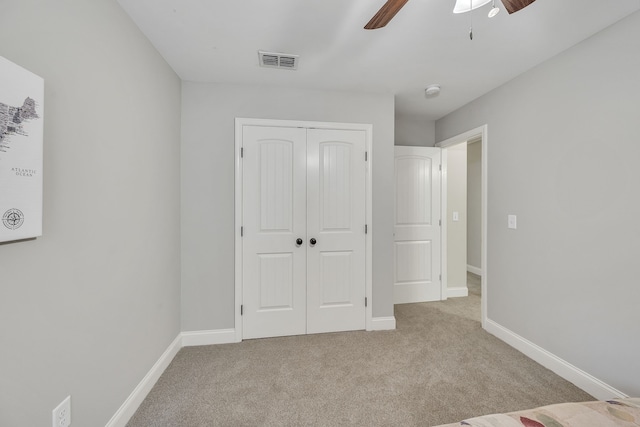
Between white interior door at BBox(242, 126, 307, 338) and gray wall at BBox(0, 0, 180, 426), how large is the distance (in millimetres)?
739

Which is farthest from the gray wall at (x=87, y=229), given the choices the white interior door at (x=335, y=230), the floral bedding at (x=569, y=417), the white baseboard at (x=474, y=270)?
the white baseboard at (x=474, y=270)

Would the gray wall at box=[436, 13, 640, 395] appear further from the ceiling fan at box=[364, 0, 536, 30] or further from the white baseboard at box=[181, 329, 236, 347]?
the white baseboard at box=[181, 329, 236, 347]

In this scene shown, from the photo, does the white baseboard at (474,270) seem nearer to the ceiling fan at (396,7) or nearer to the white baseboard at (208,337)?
the white baseboard at (208,337)

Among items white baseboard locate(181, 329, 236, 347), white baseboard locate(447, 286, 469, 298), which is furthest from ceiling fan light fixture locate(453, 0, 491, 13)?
white baseboard locate(447, 286, 469, 298)

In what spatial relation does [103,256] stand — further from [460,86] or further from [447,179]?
[447,179]

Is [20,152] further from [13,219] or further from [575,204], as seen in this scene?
[575,204]

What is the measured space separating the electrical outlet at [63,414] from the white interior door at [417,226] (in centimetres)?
307

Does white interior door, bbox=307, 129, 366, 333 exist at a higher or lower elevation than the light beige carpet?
higher

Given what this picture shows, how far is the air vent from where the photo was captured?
1.96 m

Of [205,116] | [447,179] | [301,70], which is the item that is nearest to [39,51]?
[205,116]

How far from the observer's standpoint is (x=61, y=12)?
43.0 inches

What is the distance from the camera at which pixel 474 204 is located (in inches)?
196

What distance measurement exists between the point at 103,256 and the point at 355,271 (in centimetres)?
203

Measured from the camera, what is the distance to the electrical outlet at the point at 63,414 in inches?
41.9
